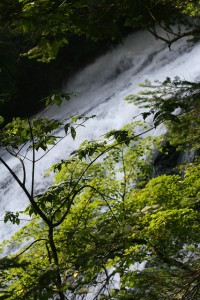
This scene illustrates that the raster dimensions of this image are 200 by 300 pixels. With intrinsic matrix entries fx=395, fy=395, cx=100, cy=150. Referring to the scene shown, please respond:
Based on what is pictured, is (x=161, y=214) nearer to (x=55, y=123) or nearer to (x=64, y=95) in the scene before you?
(x=55, y=123)

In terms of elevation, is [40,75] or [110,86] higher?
[40,75]

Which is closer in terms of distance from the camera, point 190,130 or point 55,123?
point 55,123

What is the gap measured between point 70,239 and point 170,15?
4.05 m

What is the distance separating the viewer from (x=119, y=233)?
177 centimetres

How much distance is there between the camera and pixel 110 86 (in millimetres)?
15477

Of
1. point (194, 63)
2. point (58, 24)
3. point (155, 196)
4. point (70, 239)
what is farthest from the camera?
point (194, 63)

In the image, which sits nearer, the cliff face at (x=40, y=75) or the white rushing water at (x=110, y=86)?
the white rushing water at (x=110, y=86)

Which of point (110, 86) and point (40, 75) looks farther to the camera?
point (40, 75)

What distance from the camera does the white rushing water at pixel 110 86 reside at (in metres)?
10.7

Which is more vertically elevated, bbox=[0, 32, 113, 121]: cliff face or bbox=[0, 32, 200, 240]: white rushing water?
bbox=[0, 32, 113, 121]: cliff face

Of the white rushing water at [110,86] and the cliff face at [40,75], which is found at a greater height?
the cliff face at [40,75]

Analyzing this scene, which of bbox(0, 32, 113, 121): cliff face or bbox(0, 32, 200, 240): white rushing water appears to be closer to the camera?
bbox(0, 32, 200, 240): white rushing water

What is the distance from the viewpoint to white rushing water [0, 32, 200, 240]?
35.0ft

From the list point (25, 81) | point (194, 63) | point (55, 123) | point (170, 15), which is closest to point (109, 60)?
point (25, 81)
